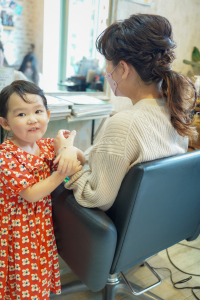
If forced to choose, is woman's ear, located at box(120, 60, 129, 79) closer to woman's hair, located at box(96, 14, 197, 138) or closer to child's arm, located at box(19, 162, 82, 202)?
woman's hair, located at box(96, 14, 197, 138)

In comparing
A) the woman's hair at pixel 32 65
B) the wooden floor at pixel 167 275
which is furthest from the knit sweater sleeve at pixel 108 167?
the woman's hair at pixel 32 65

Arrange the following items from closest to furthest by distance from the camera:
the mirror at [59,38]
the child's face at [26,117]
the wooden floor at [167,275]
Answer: the child's face at [26,117] → the wooden floor at [167,275] → the mirror at [59,38]

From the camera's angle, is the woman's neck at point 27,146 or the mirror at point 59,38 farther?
the mirror at point 59,38

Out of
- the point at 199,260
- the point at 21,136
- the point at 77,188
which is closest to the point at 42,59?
the point at 21,136

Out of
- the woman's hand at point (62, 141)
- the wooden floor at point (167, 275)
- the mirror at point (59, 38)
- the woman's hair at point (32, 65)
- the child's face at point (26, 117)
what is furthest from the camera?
the woman's hair at point (32, 65)

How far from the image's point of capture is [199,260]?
1.80m

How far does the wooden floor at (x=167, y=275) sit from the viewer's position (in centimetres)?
145

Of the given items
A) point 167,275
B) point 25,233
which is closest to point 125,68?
point 25,233

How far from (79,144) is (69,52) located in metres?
0.92

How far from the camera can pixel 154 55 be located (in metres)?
0.94

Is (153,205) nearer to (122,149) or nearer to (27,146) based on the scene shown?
(122,149)

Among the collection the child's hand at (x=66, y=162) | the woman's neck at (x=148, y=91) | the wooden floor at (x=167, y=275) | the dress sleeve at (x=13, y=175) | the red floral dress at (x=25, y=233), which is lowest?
the wooden floor at (x=167, y=275)

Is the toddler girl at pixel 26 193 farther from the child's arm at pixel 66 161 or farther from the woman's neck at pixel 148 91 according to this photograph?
the woman's neck at pixel 148 91

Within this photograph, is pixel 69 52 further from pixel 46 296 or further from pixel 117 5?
pixel 46 296
